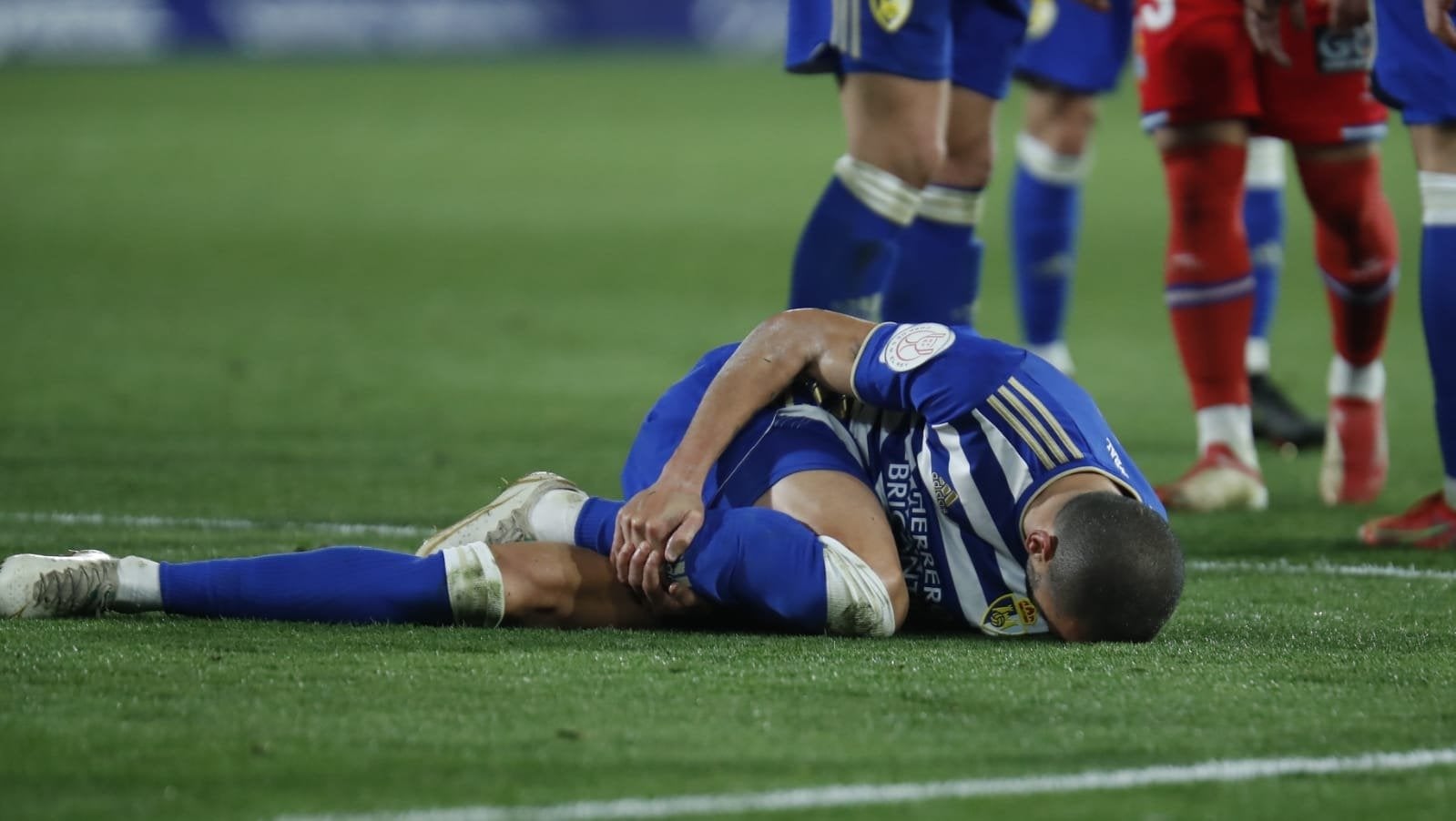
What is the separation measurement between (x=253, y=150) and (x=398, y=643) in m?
13.3

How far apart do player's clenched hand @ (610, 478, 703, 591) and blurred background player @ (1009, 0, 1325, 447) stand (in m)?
3.14

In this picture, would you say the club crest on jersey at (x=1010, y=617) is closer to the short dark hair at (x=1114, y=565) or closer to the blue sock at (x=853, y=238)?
the short dark hair at (x=1114, y=565)

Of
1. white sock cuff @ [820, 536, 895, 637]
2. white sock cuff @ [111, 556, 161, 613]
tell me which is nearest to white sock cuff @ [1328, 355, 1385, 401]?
white sock cuff @ [820, 536, 895, 637]

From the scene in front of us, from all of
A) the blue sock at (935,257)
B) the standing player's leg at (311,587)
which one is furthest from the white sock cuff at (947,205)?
the standing player's leg at (311,587)

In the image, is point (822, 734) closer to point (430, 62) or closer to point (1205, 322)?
point (1205, 322)

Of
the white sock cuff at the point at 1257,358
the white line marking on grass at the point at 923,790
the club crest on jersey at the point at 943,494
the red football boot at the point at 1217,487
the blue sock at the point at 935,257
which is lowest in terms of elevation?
the red football boot at the point at 1217,487

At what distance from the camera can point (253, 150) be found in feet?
52.2

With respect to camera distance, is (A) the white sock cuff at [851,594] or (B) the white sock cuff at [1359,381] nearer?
(A) the white sock cuff at [851,594]

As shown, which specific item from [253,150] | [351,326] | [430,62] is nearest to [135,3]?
[430,62]

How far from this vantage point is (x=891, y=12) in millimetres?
4426

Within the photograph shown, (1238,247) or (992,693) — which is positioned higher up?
(1238,247)

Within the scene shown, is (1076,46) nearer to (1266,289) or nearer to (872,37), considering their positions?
(1266,289)

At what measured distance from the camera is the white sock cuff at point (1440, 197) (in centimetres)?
427

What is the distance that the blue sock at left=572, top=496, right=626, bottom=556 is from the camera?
340 cm
